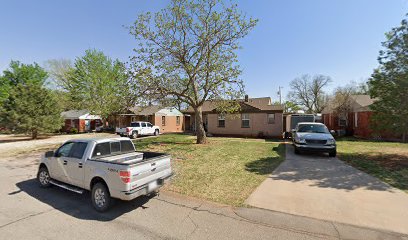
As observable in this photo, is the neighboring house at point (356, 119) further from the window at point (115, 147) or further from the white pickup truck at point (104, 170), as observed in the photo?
the window at point (115, 147)

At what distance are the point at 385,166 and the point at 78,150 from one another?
12.2m

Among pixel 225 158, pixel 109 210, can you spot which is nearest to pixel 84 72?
pixel 225 158

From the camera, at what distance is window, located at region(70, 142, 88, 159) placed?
5.56 metres

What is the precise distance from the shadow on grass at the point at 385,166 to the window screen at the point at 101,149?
9089 mm

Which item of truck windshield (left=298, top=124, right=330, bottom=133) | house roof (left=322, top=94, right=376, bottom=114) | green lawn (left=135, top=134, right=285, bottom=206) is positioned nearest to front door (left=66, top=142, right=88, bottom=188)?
green lawn (left=135, top=134, right=285, bottom=206)

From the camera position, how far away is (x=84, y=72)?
3453 centimetres

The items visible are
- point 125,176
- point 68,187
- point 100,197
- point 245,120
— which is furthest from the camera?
point 245,120

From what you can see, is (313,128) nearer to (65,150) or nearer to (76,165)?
(76,165)

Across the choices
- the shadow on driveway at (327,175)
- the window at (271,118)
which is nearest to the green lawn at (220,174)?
the shadow on driveway at (327,175)

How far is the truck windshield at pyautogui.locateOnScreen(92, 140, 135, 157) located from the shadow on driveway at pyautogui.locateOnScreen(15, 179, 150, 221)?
132 cm

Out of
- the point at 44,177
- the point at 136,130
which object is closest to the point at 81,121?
the point at 136,130

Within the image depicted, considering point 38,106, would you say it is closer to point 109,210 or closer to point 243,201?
point 109,210

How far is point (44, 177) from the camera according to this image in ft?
21.7

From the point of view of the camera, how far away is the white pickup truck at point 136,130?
2303 cm
